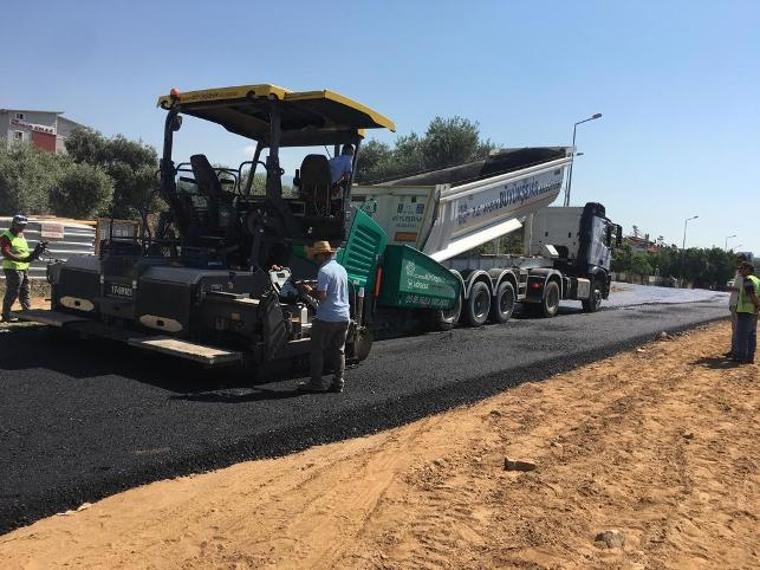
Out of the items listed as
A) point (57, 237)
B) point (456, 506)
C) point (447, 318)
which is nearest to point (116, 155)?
point (57, 237)

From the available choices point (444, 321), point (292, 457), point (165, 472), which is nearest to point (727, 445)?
point (292, 457)

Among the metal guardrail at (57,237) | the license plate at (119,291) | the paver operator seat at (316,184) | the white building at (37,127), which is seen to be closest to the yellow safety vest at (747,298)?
the paver operator seat at (316,184)

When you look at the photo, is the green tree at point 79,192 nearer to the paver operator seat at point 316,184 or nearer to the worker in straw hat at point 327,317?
the paver operator seat at point 316,184

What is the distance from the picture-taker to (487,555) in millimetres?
3227

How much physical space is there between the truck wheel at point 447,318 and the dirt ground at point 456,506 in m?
5.00

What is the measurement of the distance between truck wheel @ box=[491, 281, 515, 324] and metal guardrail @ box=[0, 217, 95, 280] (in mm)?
9068

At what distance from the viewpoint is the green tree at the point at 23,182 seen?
912 inches

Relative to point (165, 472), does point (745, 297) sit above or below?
above

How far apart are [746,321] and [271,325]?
24.8ft

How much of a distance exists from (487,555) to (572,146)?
40.7ft

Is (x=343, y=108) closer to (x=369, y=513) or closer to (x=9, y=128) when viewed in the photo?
(x=369, y=513)

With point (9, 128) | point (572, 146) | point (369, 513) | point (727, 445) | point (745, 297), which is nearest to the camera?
point (369, 513)

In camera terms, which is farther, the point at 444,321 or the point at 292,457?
the point at 444,321

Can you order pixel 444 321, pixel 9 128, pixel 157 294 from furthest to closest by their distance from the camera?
1. pixel 9 128
2. pixel 444 321
3. pixel 157 294
